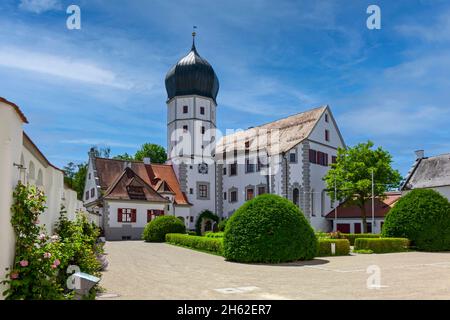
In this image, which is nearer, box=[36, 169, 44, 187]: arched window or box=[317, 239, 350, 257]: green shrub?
box=[36, 169, 44, 187]: arched window

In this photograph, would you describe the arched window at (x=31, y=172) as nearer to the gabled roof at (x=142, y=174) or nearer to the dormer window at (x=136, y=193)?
the dormer window at (x=136, y=193)

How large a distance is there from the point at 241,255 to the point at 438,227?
15.2m

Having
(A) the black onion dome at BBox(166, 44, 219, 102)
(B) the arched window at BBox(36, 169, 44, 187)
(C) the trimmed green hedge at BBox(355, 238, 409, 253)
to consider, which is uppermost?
(A) the black onion dome at BBox(166, 44, 219, 102)

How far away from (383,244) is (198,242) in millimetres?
11373

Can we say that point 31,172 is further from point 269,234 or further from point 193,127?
point 193,127

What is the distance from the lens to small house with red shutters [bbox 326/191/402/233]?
4194 centimetres

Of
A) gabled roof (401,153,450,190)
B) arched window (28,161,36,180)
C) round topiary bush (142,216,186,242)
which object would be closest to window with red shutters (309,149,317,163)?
gabled roof (401,153,450,190)

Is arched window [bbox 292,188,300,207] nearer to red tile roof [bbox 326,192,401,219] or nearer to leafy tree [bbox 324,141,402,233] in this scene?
leafy tree [bbox 324,141,402,233]

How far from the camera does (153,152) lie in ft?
248

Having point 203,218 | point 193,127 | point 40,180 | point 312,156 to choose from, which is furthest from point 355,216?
point 40,180

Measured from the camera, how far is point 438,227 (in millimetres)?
27906

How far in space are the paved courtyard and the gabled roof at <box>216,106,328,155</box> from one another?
25854mm
